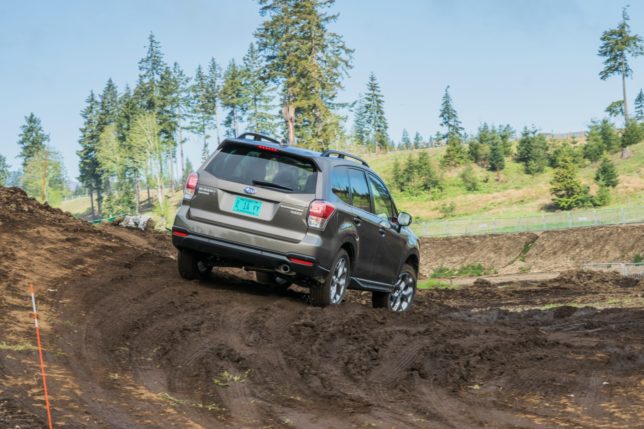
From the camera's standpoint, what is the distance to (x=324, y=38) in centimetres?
6091

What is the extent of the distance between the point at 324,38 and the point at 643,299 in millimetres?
48334

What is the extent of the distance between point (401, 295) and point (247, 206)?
383cm

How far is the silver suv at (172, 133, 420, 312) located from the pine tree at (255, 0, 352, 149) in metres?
48.3

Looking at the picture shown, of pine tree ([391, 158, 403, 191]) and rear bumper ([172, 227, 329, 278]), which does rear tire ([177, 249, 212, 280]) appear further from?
pine tree ([391, 158, 403, 191])

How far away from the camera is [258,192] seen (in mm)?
10023

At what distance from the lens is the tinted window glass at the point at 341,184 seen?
10.4 m

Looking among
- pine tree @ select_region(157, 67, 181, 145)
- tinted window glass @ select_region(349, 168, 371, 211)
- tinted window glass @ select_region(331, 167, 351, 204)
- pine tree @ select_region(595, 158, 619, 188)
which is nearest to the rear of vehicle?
tinted window glass @ select_region(331, 167, 351, 204)

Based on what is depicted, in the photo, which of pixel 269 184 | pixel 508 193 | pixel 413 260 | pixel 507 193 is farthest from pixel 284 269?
pixel 507 193

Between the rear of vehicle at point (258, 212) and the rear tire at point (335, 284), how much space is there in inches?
9.1

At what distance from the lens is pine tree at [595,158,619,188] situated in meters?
62.9

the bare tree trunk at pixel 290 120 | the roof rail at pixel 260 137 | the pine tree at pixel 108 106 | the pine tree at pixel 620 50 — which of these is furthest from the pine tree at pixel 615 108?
the roof rail at pixel 260 137

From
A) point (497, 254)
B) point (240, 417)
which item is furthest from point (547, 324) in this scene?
point (497, 254)

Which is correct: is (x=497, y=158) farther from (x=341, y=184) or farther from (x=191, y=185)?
(x=191, y=185)

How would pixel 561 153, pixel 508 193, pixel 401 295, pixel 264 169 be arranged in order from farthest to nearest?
1. pixel 508 193
2. pixel 561 153
3. pixel 401 295
4. pixel 264 169
